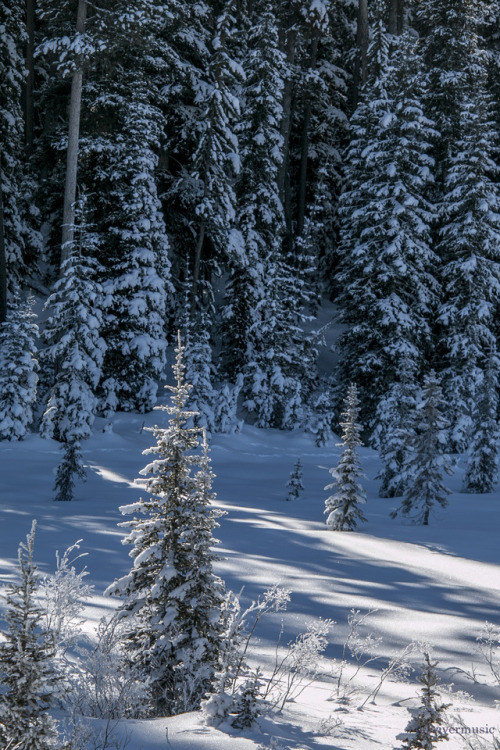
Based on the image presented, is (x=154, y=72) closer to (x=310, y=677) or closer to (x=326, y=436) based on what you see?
(x=326, y=436)

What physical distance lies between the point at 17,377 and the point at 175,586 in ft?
45.7

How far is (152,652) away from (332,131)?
99.2 feet

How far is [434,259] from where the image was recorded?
24.2m

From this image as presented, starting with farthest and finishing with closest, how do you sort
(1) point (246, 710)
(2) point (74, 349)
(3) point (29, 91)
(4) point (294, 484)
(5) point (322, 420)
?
1. (3) point (29, 91)
2. (5) point (322, 420)
3. (2) point (74, 349)
4. (4) point (294, 484)
5. (1) point (246, 710)

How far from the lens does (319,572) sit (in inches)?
371

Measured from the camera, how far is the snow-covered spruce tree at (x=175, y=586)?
5203mm

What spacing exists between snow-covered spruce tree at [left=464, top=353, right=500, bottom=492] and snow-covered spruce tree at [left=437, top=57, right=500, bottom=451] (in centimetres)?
603

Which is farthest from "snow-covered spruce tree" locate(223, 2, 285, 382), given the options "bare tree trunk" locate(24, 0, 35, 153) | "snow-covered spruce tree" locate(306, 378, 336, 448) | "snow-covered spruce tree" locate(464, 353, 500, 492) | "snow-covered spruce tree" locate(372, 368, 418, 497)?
"snow-covered spruce tree" locate(372, 368, 418, 497)

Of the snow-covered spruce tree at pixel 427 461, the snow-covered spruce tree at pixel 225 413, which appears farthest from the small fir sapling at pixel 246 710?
the snow-covered spruce tree at pixel 225 413

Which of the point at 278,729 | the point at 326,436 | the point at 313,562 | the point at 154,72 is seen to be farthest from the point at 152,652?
the point at 154,72

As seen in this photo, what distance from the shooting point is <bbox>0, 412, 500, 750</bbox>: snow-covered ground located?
4.72m

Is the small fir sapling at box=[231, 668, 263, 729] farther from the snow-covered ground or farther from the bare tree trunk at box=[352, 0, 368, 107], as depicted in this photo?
the bare tree trunk at box=[352, 0, 368, 107]

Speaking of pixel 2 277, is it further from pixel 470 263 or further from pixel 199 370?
pixel 470 263

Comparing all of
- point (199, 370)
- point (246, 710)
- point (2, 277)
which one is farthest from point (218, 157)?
point (246, 710)
